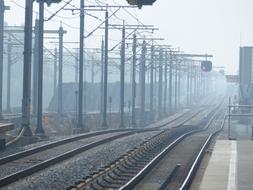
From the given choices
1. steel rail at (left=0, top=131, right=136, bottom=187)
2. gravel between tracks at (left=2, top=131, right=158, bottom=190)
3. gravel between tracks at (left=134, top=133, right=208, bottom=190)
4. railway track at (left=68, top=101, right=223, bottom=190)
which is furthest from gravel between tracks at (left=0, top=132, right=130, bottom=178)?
gravel between tracks at (left=134, top=133, right=208, bottom=190)

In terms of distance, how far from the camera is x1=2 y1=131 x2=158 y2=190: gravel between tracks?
17.7m

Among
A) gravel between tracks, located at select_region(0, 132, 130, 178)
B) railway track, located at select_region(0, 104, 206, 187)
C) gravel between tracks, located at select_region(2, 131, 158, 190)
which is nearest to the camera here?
gravel between tracks, located at select_region(2, 131, 158, 190)

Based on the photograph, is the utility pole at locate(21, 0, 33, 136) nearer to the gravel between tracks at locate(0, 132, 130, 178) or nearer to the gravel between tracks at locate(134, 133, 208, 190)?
the gravel between tracks at locate(0, 132, 130, 178)

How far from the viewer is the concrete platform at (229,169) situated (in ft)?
60.3

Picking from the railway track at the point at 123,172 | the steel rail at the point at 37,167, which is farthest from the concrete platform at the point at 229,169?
the steel rail at the point at 37,167

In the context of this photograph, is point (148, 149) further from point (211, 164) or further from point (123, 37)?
point (123, 37)

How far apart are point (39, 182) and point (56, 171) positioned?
2475mm

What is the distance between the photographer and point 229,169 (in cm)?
2233

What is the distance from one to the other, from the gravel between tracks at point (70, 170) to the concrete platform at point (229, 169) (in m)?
3.27

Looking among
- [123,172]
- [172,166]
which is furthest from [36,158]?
[123,172]

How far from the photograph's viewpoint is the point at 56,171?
2059 cm

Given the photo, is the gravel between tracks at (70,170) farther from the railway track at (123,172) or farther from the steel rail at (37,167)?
the railway track at (123,172)

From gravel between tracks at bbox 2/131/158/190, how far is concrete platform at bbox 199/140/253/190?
10.7ft

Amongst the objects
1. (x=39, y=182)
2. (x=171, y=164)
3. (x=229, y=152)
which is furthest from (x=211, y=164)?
(x=39, y=182)
